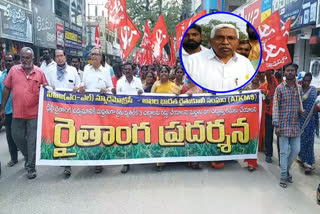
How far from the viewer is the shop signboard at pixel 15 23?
13609mm

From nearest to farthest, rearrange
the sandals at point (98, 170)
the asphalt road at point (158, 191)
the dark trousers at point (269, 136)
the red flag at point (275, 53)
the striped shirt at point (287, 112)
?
1. the asphalt road at point (158, 191)
2. the striped shirt at point (287, 112)
3. the sandals at point (98, 170)
4. the red flag at point (275, 53)
5. the dark trousers at point (269, 136)

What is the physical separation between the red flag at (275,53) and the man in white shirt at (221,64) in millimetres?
2605

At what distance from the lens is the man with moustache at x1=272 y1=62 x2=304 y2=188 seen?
3.94 meters

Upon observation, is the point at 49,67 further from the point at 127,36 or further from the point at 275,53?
the point at 275,53

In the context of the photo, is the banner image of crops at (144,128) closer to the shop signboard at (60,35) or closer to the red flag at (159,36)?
the red flag at (159,36)

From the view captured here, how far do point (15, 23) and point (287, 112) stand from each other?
14608mm

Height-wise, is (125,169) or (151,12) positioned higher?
(151,12)

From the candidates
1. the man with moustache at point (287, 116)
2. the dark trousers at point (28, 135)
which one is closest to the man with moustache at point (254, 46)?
the man with moustache at point (287, 116)

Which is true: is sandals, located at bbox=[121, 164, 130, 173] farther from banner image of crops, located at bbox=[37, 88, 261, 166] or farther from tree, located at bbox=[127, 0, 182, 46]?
tree, located at bbox=[127, 0, 182, 46]

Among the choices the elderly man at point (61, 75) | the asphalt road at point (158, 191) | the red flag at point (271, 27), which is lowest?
the asphalt road at point (158, 191)

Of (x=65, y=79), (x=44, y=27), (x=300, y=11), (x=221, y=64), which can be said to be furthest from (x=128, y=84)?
(x=44, y=27)

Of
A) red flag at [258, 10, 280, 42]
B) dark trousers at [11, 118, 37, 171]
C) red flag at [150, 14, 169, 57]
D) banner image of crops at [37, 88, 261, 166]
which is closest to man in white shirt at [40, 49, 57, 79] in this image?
banner image of crops at [37, 88, 261, 166]

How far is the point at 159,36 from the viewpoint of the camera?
33.2ft

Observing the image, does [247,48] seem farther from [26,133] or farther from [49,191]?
[26,133]
